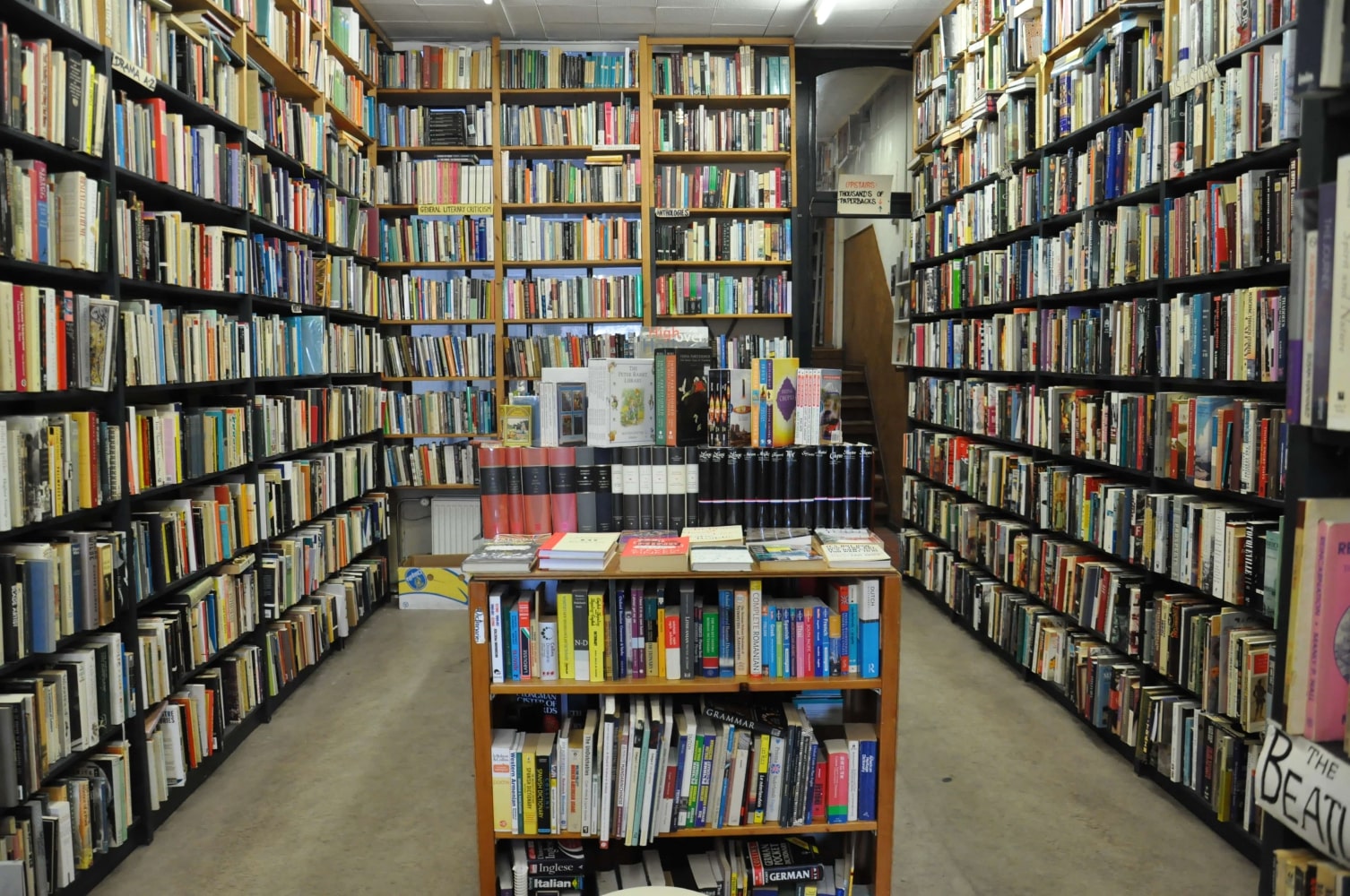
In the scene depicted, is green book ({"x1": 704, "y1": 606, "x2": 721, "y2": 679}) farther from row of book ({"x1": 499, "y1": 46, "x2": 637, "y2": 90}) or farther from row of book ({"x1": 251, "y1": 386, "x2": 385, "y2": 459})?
row of book ({"x1": 499, "y1": 46, "x2": 637, "y2": 90})

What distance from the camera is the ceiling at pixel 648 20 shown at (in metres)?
5.61

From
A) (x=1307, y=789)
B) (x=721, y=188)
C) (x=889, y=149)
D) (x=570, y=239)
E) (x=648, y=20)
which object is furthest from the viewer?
(x=889, y=149)

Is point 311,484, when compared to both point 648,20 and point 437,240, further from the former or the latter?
point 648,20

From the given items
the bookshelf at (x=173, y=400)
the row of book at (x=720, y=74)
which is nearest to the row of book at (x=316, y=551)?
the bookshelf at (x=173, y=400)

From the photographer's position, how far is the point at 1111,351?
3730 millimetres

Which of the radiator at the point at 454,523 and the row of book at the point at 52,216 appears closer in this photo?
the row of book at the point at 52,216

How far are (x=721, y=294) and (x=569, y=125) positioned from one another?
1553 millimetres

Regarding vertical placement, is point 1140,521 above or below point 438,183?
below

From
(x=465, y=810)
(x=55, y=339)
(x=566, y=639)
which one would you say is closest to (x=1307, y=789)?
(x=566, y=639)

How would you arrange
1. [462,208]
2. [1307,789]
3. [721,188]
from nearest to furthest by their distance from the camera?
[1307,789], [462,208], [721,188]

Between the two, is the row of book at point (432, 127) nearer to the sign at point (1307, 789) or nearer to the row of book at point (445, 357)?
the row of book at point (445, 357)

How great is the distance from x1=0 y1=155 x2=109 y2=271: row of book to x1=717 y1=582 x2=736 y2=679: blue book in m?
2.16

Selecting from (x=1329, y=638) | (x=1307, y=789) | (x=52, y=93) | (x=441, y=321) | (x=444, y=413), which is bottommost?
(x=1307, y=789)

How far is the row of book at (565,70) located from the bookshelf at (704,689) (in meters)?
4.63
